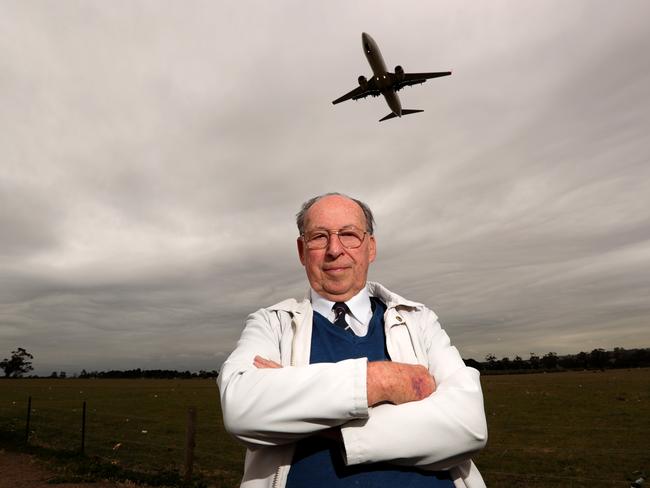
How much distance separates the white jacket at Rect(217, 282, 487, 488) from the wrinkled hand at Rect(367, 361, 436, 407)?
5cm

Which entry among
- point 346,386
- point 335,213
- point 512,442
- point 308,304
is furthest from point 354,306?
point 512,442

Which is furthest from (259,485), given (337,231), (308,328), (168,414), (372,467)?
(168,414)

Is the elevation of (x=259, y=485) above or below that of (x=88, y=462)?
above

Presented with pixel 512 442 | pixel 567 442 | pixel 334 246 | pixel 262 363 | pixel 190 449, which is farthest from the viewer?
pixel 512 442

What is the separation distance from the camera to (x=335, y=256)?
8.24 feet

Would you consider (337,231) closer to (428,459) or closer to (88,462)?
(428,459)

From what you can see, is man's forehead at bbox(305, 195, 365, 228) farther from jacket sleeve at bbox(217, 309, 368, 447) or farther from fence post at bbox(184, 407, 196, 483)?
fence post at bbox(184, 407, 196, 483)

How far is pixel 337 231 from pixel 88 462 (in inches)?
601

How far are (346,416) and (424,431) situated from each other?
0.35m

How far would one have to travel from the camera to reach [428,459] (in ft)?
6.18

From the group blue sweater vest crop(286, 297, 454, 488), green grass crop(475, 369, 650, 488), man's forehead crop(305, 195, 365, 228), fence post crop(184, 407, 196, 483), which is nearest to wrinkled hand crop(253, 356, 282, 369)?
blue sweater vest crop(286, 297, 454, 488)

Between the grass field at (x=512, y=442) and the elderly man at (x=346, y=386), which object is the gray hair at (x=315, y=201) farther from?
the grass field at (x=512, y=442)

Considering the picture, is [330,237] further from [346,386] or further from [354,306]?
[346,386]

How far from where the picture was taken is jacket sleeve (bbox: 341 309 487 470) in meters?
1.84
